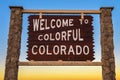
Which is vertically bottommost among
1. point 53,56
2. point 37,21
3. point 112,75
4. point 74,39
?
point 112,75

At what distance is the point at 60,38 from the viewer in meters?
11.7

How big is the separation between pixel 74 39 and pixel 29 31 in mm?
1932

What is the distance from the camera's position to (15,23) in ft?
39.0

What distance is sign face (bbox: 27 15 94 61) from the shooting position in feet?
37.9

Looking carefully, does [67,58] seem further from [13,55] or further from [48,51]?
[13,55]

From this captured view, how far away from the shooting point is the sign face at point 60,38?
455 inches

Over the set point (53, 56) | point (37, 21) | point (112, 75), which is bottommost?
point (112, 75)

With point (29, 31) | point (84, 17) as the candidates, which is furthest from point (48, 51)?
point (84, 17)

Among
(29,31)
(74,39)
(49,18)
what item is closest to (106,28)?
(74,39)

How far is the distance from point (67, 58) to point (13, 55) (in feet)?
7.37

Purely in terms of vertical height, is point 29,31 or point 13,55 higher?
point 29,31

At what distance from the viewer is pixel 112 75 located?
11.3 meters

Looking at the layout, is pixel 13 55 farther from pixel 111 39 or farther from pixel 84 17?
pixel 111 39

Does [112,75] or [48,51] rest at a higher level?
[48,51]
